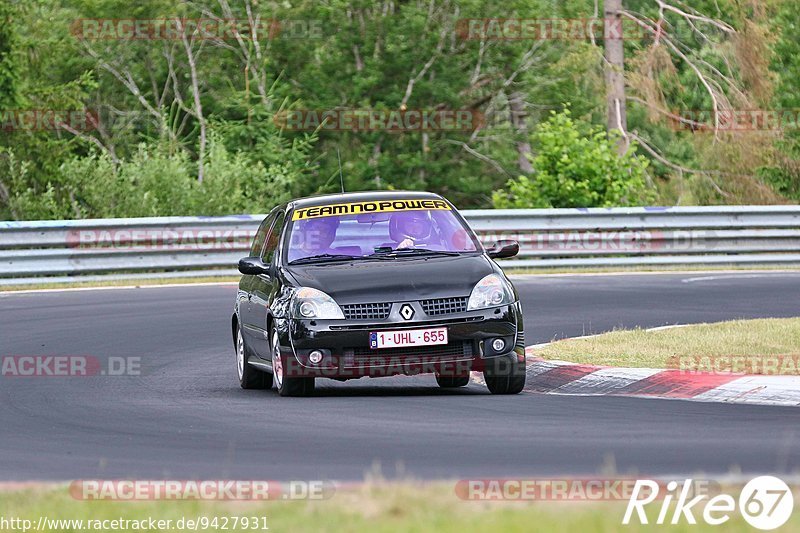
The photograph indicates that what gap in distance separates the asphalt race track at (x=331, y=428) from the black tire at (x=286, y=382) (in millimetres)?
147

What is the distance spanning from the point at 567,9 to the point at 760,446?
40.4 meters

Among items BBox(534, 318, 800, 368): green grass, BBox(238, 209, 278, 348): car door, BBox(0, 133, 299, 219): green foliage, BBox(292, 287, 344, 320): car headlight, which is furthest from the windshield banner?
BBox(0, 133, 299, 219): green foliage

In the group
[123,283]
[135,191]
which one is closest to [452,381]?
[123,283]

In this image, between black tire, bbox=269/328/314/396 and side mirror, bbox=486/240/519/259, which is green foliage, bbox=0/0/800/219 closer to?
side mirror, bbox=486/240/519/259

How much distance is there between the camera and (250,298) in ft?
42.0

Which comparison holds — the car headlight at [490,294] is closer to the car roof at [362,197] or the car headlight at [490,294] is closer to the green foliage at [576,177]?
the car roof at [362,197]

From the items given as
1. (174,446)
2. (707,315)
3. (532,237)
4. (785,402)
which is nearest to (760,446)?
(785,402)

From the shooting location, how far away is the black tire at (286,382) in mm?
11469

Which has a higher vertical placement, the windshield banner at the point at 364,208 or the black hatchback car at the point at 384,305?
the windshield banner at the point at 364,208

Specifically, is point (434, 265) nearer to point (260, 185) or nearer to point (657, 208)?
point (657, 208)

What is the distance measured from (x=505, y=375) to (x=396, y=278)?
1043 millimetres

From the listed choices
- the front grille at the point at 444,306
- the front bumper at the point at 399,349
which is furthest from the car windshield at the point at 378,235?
the front bumper at the point at 399,349

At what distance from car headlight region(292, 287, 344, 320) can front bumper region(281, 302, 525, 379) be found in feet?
0.15

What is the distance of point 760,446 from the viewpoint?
812 cm
